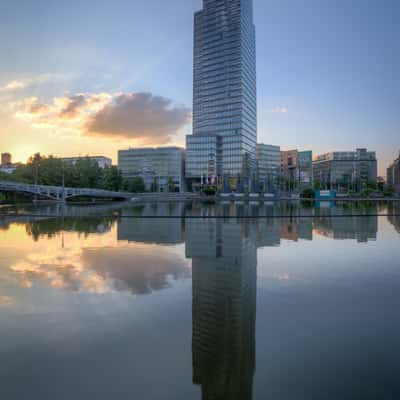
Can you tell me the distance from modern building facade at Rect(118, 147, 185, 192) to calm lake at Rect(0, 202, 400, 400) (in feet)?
516

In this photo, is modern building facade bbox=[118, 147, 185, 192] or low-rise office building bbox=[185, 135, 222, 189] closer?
low-rise office building bbox=[185, 135, 222, 189]

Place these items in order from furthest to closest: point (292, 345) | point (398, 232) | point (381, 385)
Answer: point (398, 232)
point (292, 345)
point (381, 385)

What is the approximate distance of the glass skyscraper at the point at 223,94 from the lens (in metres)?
143

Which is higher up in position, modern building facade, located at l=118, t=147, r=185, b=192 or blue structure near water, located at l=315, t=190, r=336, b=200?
modern building facade, located at l=118, t=147, r=185, b=192

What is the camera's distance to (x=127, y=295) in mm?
8070

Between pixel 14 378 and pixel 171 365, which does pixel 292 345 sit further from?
pixel 14 378

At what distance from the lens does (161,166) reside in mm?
174125

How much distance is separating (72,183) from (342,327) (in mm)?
104372

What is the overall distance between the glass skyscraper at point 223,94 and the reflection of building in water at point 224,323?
443 feet

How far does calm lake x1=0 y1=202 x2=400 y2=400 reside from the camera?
4.40 meters

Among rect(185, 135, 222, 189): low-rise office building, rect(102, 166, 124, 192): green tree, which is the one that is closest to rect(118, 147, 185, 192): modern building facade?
rect(185, 135, 222, 189): low-rise office building

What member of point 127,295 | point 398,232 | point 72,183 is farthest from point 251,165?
point 127,295

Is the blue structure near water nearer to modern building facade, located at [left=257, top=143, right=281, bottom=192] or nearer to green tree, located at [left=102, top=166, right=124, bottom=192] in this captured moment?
modern building facade, located at [left=257, top=143, right=281, bottom=192]

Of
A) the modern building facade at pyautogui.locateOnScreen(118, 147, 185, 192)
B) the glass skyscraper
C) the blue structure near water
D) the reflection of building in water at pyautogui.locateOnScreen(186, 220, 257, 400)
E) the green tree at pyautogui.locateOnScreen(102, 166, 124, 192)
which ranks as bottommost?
the reflection of building in water at pyautogui.locateOnScreen(186, 220, 257, 400)
